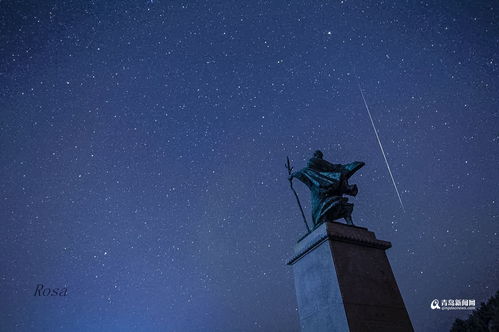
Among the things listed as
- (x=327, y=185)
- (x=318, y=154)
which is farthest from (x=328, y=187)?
(x=318, y=154)

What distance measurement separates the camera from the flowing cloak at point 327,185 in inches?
273

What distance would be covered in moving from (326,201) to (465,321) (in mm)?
45962

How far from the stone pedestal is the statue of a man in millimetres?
636

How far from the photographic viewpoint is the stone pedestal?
5.04m

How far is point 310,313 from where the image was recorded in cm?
555

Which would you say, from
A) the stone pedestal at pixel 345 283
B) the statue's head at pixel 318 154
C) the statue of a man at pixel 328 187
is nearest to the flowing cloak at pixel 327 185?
the statue of a man at pixel 328 187

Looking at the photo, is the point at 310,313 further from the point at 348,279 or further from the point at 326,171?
the point at 326,171

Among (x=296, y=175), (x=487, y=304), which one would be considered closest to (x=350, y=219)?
(x=296, y=175)

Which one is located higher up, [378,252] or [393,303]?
[378,252]

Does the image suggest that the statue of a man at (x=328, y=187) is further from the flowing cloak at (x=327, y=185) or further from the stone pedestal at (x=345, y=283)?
the stone pedestal at (x=345, y=283)

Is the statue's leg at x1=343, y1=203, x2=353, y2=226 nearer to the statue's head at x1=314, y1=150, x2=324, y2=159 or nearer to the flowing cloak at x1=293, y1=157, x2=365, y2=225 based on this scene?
the flowing cloak at x1=293, y1=157, x2=365, y2=225

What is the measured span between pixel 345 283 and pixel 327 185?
249 cm

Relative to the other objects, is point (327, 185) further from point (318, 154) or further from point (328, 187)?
point (318, 154)

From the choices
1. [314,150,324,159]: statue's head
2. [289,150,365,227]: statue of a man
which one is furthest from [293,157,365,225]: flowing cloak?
[314,150,324,159]: statue's head
